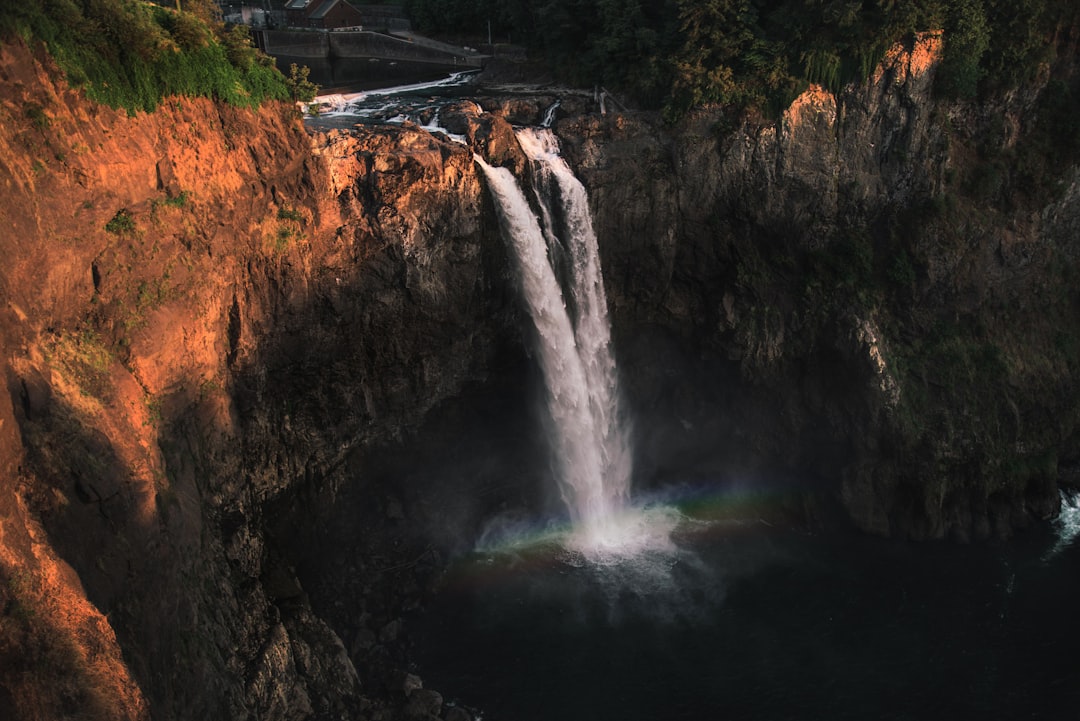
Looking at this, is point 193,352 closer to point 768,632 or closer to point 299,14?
point 768,632

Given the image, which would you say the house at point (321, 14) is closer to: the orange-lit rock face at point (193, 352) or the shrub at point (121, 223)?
the orange-lit rock face at point (193, 352)

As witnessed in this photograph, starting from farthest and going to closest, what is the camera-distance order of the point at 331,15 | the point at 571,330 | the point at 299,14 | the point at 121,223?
the point at 299,14 → the point at 331,15 → the point at 571,330 → the point at 121,223

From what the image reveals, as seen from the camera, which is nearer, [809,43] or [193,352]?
[193,352]

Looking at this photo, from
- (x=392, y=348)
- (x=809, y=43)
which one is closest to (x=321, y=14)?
(x=392, y=348)

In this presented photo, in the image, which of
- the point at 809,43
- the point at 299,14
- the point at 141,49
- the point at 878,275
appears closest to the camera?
the point at 141,49

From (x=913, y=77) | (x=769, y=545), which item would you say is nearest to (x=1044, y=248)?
(x=913, y=77)

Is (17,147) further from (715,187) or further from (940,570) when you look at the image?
(940,570)

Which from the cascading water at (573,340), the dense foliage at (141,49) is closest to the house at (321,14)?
the cascading water at (573,340)
